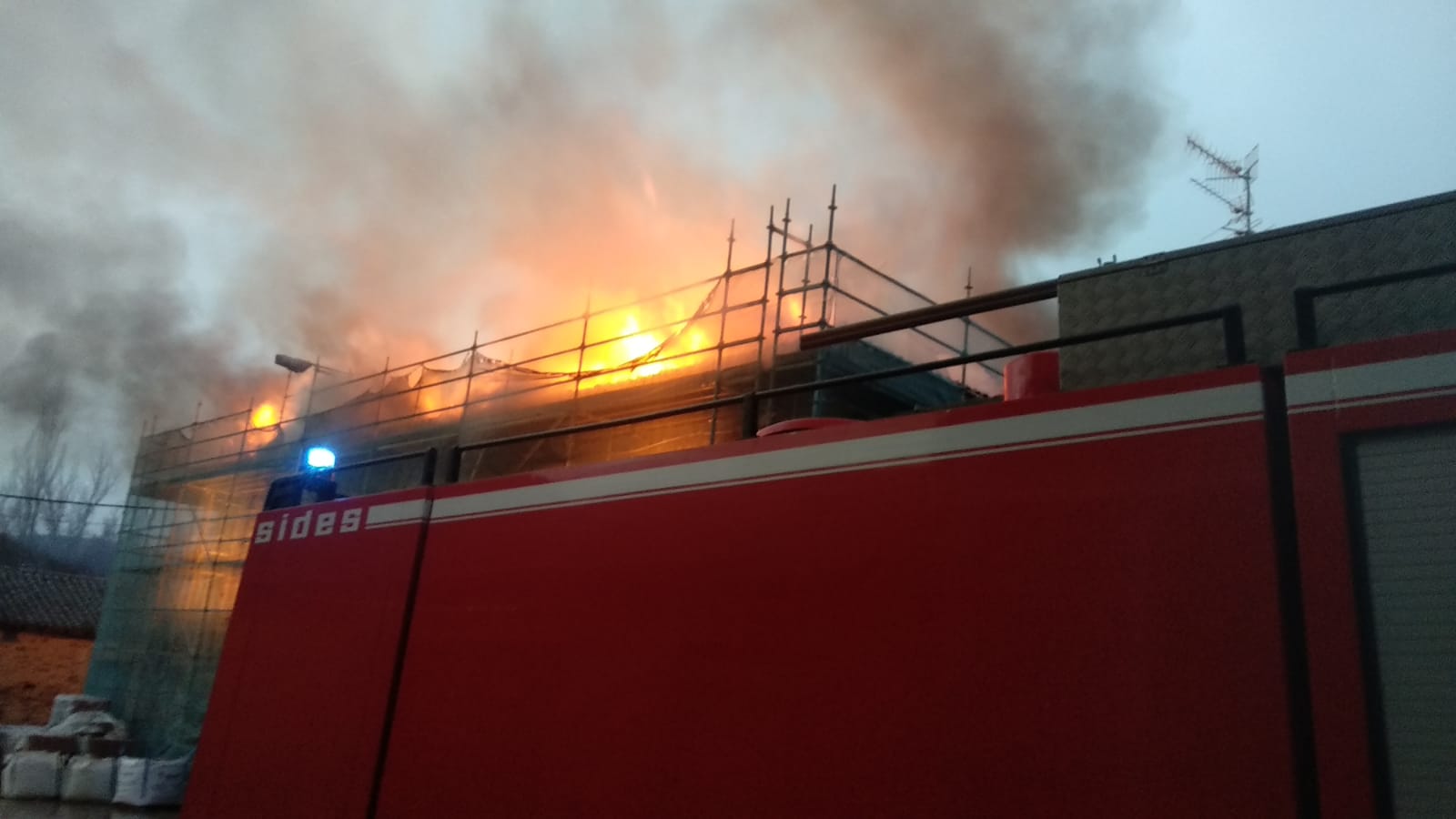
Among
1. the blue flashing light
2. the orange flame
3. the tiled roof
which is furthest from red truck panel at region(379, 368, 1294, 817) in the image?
the tiled roof

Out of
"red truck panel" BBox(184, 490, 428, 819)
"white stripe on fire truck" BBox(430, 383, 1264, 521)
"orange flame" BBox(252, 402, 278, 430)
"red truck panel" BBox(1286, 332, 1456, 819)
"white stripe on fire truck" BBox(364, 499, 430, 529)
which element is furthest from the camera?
"orange flame" BBox(252, 402, 278, 430)

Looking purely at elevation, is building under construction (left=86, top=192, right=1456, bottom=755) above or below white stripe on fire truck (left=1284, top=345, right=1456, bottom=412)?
above

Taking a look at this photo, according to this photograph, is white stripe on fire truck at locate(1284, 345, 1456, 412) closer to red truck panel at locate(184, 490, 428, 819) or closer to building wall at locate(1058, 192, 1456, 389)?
building wall at locate(1058, 192, 1456, 389)

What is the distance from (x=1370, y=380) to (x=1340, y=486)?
0.30m

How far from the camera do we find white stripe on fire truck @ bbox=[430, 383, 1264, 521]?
3.09 m

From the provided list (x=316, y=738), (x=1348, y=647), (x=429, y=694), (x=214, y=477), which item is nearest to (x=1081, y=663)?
(x=1348, y=647)

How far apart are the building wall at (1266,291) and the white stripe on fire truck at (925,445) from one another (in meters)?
1.01

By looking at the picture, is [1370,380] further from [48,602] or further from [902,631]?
[48,602]

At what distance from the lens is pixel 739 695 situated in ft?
13.1

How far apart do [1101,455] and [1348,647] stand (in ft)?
2.87

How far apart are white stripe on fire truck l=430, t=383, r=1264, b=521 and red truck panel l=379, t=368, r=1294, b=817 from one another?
1cm

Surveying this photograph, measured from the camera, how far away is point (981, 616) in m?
3.36

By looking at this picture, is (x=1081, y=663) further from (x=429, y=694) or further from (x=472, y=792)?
(x=429, y=694)

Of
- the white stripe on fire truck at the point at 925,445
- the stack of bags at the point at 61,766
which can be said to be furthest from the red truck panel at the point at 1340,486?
the stack of bags at the point at 61,766
